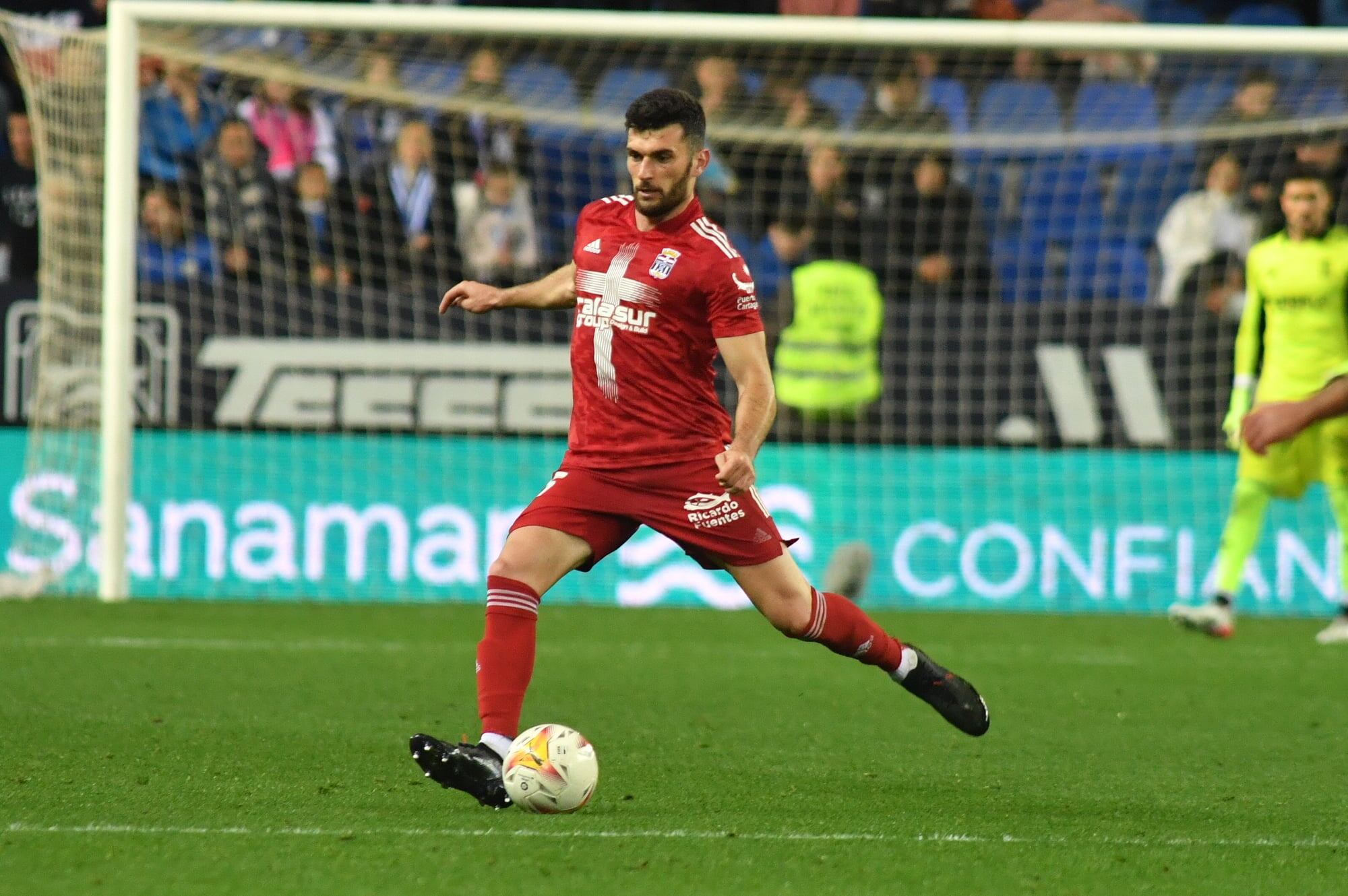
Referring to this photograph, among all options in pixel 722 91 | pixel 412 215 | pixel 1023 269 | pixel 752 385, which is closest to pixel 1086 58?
pixel 1023 269

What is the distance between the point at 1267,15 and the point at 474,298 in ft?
36.3

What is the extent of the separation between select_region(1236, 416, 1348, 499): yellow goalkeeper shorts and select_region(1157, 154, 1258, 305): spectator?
258 centimetres

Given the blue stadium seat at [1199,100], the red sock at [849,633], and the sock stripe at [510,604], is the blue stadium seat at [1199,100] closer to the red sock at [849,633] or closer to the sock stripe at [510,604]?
the red sock at [849,633]

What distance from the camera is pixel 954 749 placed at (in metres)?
5.75

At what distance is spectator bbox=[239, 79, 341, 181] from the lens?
11289 millimetres

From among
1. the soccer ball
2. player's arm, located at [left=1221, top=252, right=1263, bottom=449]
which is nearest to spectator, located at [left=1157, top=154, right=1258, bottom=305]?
player's arm, located at [left=1221, top=252, right=1263, bottom=449]

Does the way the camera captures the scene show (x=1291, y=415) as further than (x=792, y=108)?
No

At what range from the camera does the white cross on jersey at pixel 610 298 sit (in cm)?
486

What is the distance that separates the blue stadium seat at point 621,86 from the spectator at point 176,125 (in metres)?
2.20

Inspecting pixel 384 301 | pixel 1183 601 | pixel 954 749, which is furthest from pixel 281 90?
pixel 954 749

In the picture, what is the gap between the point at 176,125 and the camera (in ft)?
36.4

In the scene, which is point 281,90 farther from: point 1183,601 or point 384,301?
point 1183,601

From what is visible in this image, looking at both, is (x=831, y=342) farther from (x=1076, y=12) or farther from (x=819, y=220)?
(x=1076, y=12)

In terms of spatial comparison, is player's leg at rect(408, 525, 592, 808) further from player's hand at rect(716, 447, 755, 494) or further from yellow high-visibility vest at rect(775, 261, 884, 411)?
yellow high-visibility vest at rect(775, 261, 884, 411)
